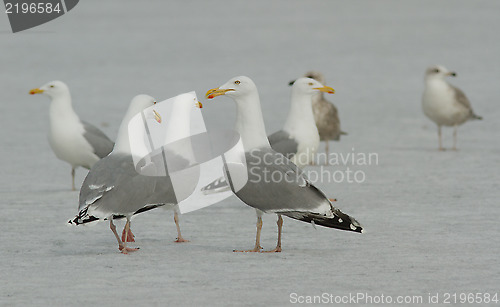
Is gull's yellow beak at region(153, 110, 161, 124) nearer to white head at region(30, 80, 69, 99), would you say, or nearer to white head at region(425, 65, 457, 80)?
white head at region(30, 80, 69, 99)

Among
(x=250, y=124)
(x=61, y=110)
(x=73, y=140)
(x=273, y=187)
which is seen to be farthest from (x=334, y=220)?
(x=61, y=110)

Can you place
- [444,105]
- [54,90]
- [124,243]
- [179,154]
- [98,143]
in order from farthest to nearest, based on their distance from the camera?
[444,105], [54,90], [98,143], [179,154], [124,243]

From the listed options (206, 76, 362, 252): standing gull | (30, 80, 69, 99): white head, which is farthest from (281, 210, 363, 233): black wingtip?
(30, 80, 69, 99): white head

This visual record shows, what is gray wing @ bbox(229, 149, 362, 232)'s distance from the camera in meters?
7.04

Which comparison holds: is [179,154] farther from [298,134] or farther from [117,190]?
[298,134]

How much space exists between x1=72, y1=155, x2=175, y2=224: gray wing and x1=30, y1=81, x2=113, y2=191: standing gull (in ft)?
10.3

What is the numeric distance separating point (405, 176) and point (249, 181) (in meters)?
4.59

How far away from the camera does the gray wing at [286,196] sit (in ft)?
23.1

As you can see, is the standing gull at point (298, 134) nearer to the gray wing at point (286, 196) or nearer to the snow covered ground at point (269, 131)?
the snow covered ground at point (269, 131)

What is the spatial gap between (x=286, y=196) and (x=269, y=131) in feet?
26.0

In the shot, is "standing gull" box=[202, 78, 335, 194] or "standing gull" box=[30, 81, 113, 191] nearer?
"standing gull" box=[202, 78, 335, 194]

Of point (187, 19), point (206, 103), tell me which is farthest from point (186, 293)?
point (187, 19)

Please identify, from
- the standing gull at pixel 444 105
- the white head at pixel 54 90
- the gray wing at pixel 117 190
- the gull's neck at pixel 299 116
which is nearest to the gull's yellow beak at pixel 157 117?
the gray wing at pixel 117 190

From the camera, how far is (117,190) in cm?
702
